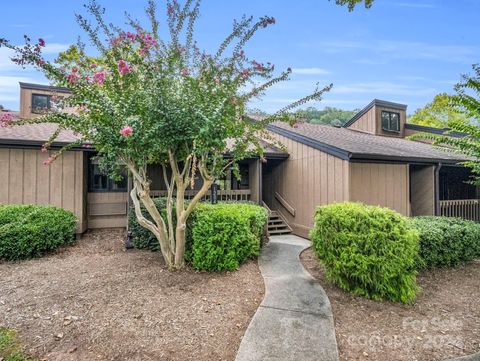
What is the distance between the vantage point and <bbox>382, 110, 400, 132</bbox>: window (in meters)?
14.8

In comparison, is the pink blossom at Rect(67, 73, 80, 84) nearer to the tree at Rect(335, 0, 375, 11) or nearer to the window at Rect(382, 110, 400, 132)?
the tree at Rect(335, 0, 375, 11)

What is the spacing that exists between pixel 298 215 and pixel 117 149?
671 centimetres

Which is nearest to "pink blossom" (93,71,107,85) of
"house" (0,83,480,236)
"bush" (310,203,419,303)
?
"house" (0,83,480,236)

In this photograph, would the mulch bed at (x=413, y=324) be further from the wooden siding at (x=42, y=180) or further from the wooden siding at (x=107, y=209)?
the wooden siding at (x=42, y=180)

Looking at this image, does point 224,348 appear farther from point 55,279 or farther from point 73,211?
point 73,211

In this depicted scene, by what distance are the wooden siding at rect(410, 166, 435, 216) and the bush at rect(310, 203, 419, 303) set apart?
601cm

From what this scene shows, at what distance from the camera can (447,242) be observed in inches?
238

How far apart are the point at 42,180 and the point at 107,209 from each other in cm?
198

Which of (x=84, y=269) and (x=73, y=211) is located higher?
(x=73, y=211)

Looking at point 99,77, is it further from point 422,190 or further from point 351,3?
point 422,190

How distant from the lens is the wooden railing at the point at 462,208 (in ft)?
32.3

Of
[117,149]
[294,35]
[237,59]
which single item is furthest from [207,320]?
[294,35]

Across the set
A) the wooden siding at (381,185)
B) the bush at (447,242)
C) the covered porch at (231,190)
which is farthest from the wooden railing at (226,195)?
the bush at (447,242)

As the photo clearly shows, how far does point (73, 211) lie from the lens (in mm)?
7891
